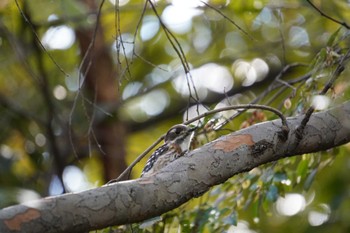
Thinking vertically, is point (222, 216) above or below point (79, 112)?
below

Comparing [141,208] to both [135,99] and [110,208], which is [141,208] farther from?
[135,99]

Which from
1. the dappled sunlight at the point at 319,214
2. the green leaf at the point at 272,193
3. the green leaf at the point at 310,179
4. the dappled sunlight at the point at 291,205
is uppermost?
the dappled sunlight at the point at 291,205

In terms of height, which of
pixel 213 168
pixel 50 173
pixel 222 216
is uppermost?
pixel 50 173

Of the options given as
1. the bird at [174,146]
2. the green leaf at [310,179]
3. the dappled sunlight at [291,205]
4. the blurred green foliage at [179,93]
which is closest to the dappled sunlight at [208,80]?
the blurred green foliage at [179,93]

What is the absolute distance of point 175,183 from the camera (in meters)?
2.03

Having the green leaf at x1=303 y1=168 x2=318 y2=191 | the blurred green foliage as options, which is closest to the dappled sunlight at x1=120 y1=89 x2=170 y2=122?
the blurred green foliage

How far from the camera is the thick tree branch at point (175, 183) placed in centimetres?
178

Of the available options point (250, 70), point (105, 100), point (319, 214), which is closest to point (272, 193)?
point (319, 214)

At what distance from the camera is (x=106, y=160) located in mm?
4965

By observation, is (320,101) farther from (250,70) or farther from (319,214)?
(250,70)

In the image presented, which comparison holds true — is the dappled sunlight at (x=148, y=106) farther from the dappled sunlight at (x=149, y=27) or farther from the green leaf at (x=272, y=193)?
the green leaf at (x=272, y=193)

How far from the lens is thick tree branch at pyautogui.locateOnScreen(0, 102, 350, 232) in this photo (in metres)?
1.78

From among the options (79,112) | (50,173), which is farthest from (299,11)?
(50,173)

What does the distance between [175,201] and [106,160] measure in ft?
9.77
